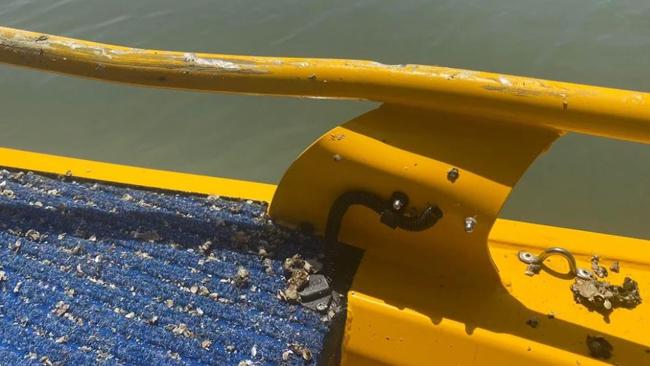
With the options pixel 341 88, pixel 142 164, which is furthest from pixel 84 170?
pixel 142 164

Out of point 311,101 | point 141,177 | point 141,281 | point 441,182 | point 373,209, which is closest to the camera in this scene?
point 441,182

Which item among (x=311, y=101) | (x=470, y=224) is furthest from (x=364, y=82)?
(x=311, y=101)

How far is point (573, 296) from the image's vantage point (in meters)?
1.75

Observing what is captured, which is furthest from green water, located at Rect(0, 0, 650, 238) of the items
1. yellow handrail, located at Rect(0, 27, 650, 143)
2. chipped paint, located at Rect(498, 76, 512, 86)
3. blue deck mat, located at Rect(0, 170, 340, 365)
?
chipped paint, located at Rect(498, 76, 512, 86)

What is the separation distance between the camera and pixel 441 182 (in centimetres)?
169

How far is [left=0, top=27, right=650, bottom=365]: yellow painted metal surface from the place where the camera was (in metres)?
1.59

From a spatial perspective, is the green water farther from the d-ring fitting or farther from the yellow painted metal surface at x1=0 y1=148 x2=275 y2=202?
the d-ring fitting

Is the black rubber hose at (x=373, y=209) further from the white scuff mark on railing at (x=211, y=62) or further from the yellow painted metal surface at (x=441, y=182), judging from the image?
the white scuff mark on railing at (x=211, y=62)

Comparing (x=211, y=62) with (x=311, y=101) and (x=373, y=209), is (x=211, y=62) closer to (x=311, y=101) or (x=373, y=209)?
(x=373, y=209)

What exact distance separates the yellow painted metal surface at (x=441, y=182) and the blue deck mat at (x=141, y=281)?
24cm

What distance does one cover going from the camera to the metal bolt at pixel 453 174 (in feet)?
5.50

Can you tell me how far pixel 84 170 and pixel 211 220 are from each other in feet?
2.26

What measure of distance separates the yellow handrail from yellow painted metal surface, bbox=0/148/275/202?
57 cm

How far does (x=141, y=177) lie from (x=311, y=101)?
2064mm
